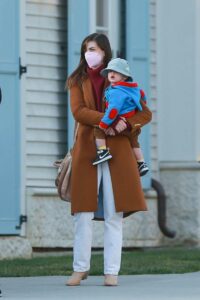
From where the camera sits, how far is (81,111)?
9.76 meters

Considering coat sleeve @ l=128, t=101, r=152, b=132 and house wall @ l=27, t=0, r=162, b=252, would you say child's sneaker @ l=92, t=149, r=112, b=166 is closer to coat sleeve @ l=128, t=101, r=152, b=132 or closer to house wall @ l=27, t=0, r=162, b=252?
coat sleeve @ l=128, t=101, r=152, b=132

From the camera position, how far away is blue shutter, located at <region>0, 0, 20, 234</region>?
13594 millimetres

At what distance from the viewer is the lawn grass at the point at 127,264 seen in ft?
37.6

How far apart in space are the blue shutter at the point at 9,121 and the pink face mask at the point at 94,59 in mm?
3763

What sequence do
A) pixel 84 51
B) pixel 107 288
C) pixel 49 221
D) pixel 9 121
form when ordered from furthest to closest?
1. pixel 49 221
2. pixel 9 121
3. pixel 84 51
4. pixel 107 288

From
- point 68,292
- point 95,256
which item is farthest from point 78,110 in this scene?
point 95,256

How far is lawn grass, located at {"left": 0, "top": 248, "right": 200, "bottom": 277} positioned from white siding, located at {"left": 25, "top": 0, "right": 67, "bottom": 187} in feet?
3.42

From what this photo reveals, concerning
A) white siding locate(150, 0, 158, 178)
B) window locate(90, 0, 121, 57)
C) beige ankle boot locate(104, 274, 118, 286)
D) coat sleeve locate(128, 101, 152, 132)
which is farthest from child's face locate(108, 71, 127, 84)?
white siding locate(150, 0, 158, 178)

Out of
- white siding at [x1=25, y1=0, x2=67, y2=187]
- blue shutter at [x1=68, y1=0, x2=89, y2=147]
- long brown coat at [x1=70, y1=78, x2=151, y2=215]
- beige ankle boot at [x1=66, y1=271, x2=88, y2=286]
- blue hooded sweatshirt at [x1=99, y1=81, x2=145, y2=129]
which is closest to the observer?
blue hooded sweatshirt at [x1=99, y1=81, x2=145, y2=129]

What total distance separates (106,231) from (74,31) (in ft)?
16.2

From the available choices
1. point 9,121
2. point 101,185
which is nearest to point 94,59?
point 101,185

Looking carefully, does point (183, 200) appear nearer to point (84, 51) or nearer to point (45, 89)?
point (45, 89)

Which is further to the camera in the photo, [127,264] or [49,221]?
[49,221]

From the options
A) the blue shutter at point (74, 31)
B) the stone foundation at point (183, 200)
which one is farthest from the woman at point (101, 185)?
the stone foundation at point (183, 200)
